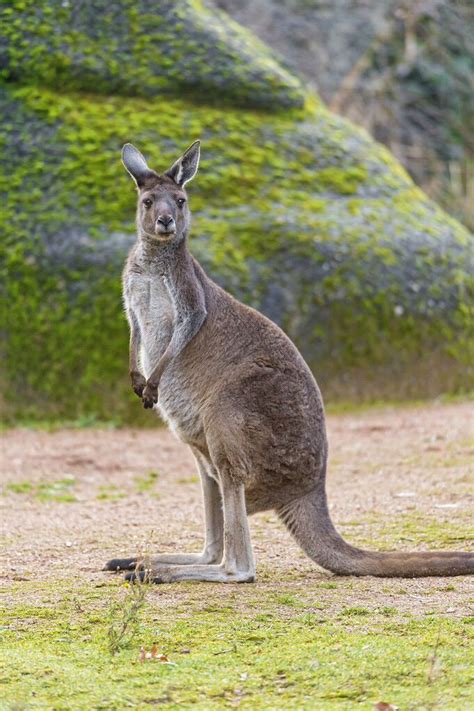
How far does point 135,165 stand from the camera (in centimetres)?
491

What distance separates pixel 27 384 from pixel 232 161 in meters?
2.56

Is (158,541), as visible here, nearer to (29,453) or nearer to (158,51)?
(29,453)

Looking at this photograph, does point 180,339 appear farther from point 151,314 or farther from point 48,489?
point 48,489

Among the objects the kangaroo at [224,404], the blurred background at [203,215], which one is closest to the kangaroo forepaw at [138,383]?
the kangaroo at [224,404]

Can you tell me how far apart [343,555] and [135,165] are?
1.83 metres

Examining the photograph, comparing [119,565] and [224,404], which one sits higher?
[224,404]

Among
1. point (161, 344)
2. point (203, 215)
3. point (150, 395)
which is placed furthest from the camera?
point (203, 215)

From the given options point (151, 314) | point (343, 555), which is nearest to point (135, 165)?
point (151, 314)

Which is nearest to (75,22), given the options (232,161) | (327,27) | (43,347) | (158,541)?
(232,161)

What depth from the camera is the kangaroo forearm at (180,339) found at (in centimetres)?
465

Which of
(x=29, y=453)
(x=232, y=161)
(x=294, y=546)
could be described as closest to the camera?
(x=294, y=546)

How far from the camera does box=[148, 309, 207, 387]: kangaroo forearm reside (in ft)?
15.3

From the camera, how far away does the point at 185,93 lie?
33.2ft

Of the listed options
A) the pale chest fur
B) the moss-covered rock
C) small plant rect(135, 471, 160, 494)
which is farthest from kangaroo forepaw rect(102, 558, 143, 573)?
the moss-covered rock
